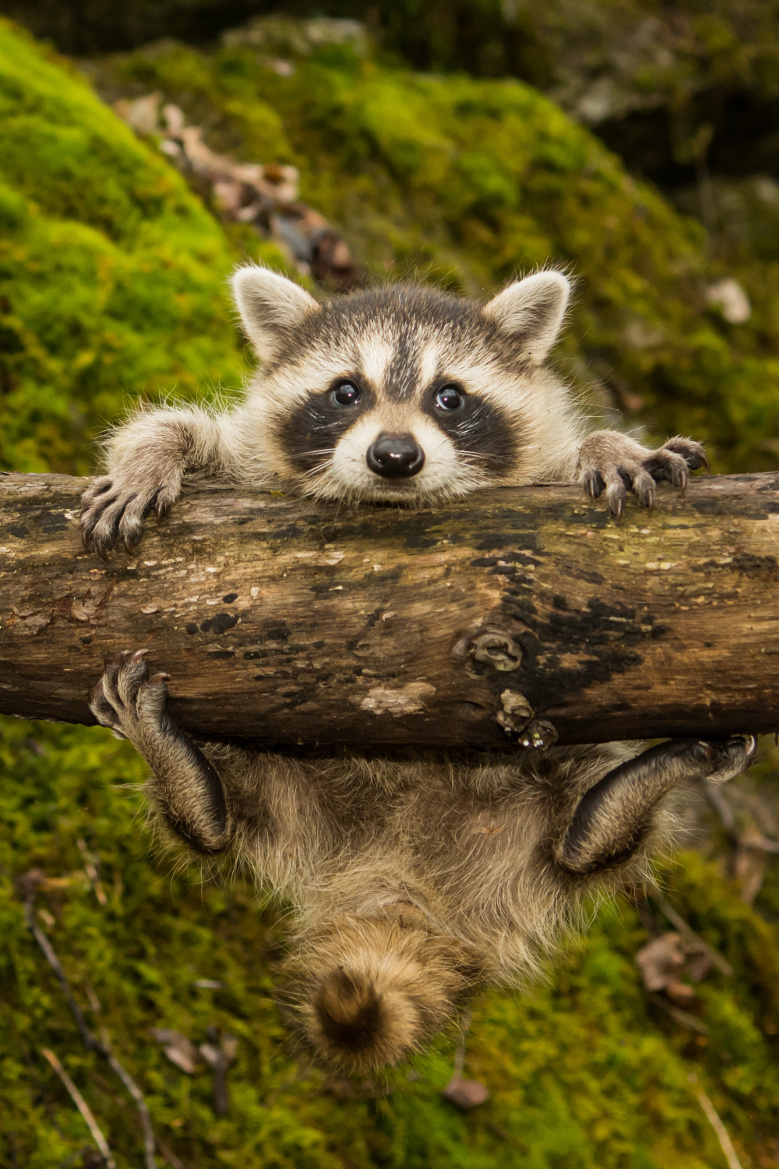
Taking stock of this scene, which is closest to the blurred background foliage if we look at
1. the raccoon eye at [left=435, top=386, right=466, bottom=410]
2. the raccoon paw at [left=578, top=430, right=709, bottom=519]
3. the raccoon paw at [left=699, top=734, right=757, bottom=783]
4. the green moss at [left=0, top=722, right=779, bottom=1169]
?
the green moss at [left=0, top=722, right=779, bottom=1169]

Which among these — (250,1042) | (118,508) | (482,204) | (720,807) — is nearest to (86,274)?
(118,508)

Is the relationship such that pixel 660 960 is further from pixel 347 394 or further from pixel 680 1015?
pixel 347 394

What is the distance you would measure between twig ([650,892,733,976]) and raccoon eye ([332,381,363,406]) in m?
2.70

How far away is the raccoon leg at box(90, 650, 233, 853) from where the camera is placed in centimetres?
251

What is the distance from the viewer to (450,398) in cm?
357

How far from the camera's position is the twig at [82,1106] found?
3117 millimetres

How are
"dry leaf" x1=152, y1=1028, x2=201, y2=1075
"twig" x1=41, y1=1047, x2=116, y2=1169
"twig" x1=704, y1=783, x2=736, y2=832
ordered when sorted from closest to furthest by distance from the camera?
"twig" x1=41, y1=1047, x2=116, y2=1169 → "dry leaf" x1=152, y1=1028, x2=201, y2=1075 → "twig" x1=704, y1=783, x2=736, y2=832

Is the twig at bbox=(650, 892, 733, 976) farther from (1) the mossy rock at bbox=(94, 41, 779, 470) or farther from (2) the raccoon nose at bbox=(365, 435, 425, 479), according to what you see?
(1) the mossy rock at bbox=(94, 41, 779, 470)

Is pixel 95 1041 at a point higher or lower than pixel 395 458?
lower

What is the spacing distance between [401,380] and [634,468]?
3.70 ft

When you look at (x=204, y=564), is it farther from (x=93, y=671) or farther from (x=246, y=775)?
(x=246, y=775)

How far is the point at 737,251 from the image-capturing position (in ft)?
25.1

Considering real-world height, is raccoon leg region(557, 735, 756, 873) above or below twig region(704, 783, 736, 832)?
above

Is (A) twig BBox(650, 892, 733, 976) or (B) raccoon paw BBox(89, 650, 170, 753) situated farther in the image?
(A) twig BBox(650, 892, 733, 976)
